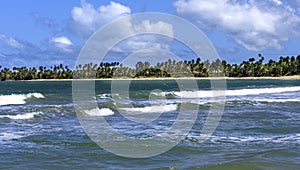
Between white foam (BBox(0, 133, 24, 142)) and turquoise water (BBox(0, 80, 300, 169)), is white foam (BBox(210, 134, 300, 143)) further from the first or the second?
white foam (BBox(0, 133, 24, 142))

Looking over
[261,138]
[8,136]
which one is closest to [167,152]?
[261,138]

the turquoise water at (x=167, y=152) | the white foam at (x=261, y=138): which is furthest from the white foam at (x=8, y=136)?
the white foam at (x=261, y=138)

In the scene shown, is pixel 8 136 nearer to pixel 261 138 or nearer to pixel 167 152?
pixel 167 152

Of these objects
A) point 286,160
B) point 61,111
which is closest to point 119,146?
point 286,160

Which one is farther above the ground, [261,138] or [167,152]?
[261,138]

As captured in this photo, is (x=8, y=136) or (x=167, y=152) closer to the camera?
(x=167, y=152)

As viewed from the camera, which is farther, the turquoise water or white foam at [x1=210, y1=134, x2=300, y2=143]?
white foam at [x1=210, y1=134, x2=300, y2=143]

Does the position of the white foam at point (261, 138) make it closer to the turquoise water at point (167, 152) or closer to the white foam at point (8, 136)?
the turquoise water at point (167, 152)

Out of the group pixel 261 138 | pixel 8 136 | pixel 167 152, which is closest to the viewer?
pixel 167 152

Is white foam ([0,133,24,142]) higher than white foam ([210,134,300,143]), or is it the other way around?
white foam ([210,134,300,143])

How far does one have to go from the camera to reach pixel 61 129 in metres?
19.6

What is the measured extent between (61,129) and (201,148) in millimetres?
7374

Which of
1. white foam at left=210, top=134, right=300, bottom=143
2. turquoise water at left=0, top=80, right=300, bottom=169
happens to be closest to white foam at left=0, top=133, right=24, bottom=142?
turquoise water at left=0, top=80, right=300, bottom=169

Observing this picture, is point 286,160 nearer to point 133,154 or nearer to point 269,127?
point 133,154
